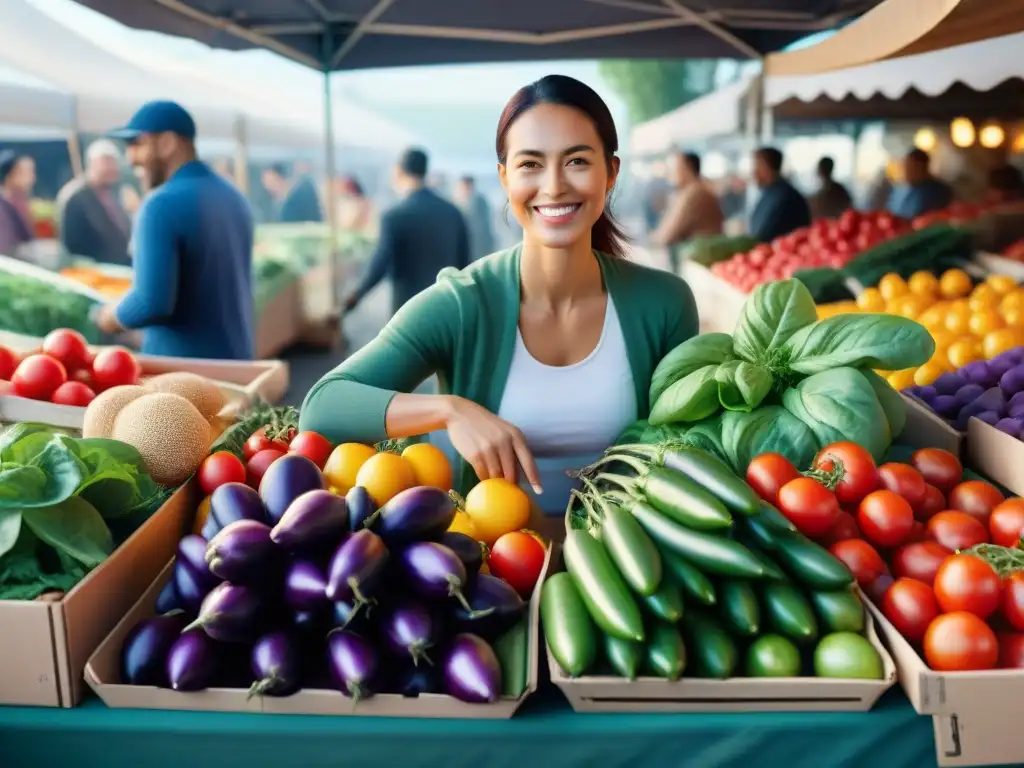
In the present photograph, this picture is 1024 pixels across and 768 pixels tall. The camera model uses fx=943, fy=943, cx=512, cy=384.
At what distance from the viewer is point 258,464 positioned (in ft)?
6.60

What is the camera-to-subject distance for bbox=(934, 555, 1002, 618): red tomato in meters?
1.46

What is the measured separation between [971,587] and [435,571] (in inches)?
32.5

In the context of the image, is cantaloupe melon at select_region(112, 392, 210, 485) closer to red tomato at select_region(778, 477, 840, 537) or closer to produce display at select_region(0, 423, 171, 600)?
produce display at select_region(0, 423, 171, 600)

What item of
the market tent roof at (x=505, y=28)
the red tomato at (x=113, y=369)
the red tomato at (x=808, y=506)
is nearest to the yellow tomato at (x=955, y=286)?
the market tent roof at (x=505, y=28)

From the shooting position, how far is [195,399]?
103 inches

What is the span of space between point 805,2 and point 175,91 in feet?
18.1

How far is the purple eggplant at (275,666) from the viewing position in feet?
4.45

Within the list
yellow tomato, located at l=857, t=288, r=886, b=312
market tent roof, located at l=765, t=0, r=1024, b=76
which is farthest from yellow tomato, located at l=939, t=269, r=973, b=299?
market tent roof, located at l=765, t=0, r=1024, b=76

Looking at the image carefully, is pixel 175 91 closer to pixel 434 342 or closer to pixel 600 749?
pixel 434 342

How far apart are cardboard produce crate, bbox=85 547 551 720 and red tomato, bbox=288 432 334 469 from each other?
62cm

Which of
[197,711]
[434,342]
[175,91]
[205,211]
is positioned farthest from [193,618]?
[175,91]

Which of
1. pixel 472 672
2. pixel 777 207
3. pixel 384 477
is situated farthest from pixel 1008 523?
pixel 777 207

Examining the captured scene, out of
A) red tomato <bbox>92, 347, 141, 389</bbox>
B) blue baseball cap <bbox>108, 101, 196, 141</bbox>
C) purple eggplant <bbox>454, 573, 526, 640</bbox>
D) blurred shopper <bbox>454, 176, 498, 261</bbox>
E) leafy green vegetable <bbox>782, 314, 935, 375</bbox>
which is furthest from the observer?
blurred shopper <bbox>454, 176, 498, 261</bbox>

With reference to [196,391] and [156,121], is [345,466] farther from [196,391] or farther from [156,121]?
[156,121]
